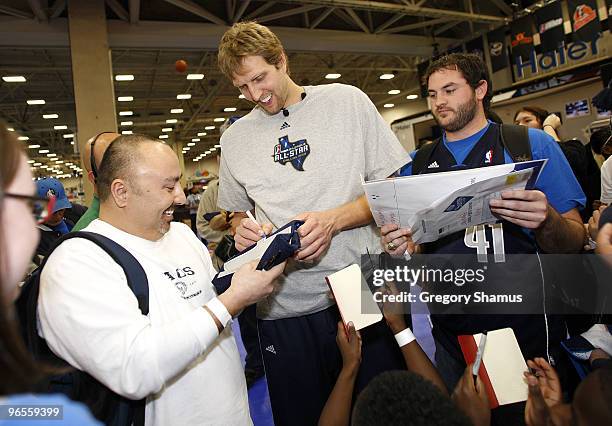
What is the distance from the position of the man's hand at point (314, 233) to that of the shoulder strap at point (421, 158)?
22.6 inches

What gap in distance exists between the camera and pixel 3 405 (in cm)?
113

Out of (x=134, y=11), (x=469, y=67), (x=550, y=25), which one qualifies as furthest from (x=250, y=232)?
(x=550, y=25)

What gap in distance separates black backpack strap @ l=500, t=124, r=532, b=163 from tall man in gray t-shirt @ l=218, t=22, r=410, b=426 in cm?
41

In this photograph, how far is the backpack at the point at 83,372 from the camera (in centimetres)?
125

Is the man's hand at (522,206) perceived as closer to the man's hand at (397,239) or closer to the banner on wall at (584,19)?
the man's hand at (397,239)

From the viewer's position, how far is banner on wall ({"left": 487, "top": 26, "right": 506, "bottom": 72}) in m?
10.7

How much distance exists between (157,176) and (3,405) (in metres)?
0.80

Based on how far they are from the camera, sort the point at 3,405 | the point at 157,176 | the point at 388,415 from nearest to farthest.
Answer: the point at 388,415, the point at 3,405, the point at 157,176

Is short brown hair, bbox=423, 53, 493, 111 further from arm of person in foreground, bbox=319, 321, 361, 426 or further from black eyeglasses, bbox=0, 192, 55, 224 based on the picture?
black eyeglasses, bbox=0, 192, 55, 224

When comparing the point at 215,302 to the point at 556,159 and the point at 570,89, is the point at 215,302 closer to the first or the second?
the point at 556,159

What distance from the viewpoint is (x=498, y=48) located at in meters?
10.8

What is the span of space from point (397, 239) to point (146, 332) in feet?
2.93

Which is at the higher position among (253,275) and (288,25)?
(288,25)

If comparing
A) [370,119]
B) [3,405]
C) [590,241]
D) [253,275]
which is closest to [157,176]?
[253,275]
